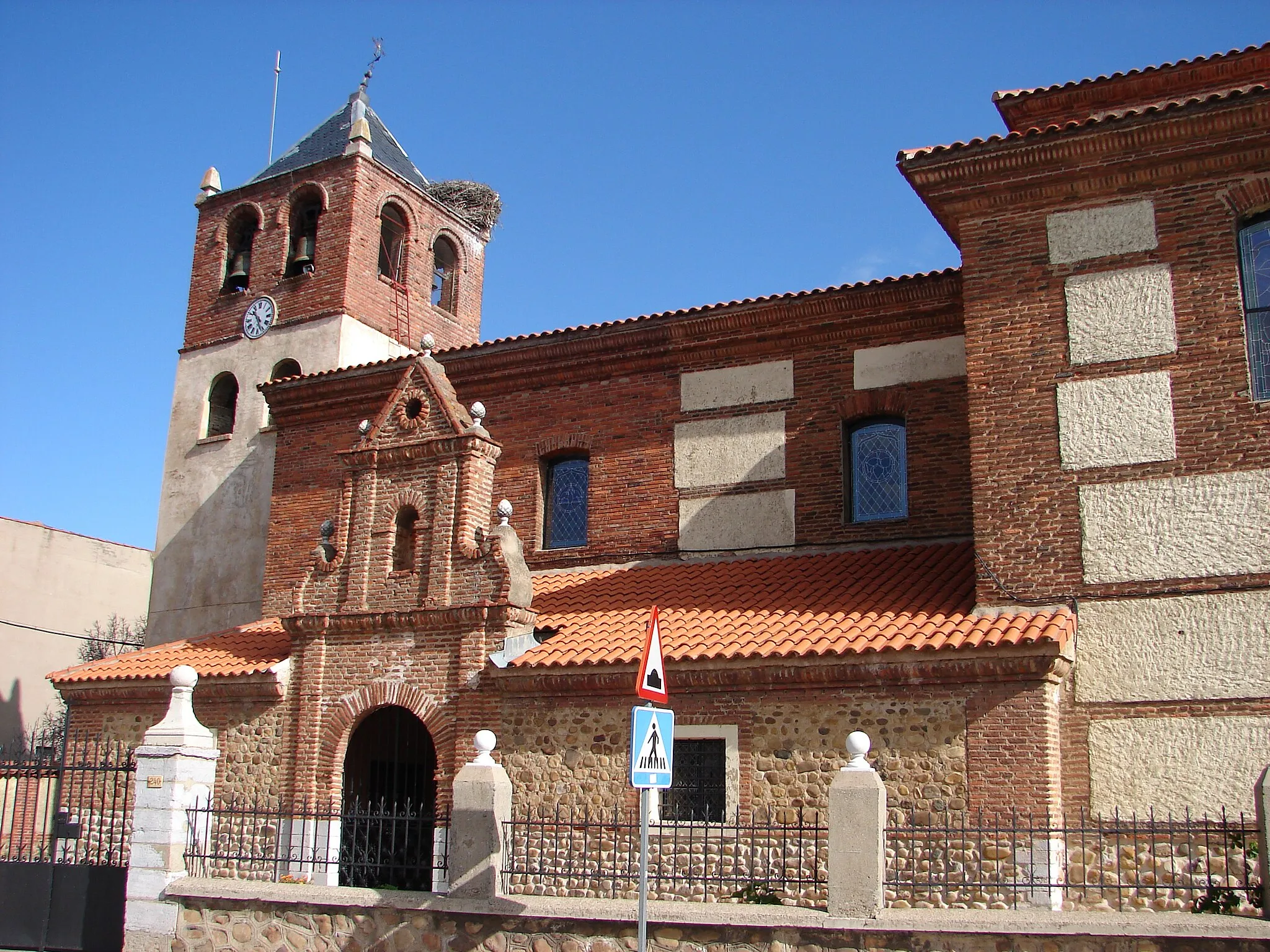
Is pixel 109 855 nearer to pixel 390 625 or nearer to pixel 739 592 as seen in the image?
pixel 390 625

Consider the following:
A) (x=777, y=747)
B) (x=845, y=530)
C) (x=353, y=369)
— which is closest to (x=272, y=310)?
(x=353, y=369)

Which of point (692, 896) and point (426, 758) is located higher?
point (426, 758)

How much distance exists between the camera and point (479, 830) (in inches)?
391

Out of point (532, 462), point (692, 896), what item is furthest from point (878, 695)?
point (532, 462)

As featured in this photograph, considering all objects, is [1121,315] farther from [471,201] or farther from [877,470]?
[471,201]

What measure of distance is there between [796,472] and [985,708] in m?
4.76

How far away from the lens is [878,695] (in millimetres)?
11969

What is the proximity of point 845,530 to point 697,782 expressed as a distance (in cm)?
399

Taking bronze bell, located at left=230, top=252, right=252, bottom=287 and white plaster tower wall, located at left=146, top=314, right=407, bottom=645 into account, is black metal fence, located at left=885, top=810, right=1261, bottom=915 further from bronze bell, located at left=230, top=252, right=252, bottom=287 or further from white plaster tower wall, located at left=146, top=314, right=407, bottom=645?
bronze bell, located at left=230, top=252, right=252, bottom=287

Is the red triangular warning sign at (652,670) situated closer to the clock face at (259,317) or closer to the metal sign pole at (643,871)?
the metal sign pole at (643,871)

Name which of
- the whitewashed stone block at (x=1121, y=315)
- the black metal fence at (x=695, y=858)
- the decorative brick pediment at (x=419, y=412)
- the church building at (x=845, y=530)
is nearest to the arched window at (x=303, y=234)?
the church building at (x=845, y=530)

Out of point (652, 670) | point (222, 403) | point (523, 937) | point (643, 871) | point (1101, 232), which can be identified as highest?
point (222, 403)

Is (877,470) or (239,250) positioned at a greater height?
(239,250)

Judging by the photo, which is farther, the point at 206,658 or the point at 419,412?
the point at 206,658
